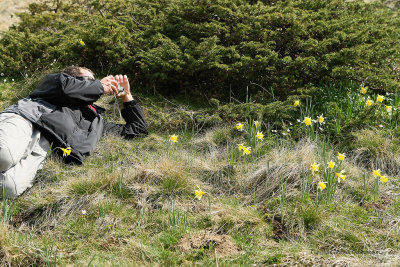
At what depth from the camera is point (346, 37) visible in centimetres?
432

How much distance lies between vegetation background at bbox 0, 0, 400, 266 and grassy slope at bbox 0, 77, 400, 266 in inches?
0.5

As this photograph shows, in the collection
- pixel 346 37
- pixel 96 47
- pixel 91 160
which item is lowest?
pixel 91 160

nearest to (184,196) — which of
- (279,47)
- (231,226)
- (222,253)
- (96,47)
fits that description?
(231,226)

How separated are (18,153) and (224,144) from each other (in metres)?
1.90

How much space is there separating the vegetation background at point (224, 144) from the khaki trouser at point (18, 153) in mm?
117

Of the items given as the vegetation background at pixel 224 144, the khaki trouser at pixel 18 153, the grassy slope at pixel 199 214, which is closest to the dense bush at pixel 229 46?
the vegetation background at pixel 224 144

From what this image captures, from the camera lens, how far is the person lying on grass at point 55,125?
2.93 metres

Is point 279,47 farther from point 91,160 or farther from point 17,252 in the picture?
point 17,252

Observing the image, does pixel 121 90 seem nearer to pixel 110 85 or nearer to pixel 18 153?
pixel 110 85

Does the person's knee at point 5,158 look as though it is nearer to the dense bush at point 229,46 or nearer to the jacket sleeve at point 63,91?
the jacket sleeve at point 63,91

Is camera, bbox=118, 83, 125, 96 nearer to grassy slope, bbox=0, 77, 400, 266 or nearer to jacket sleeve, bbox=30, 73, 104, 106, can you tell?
jacket sleeve, bbox=30, 73, 104, 106

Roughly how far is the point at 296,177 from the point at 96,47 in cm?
344

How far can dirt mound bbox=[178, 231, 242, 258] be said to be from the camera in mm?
2420

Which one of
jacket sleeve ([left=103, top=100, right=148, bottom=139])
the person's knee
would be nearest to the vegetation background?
jacket sleeve ([left=103, top=100, right=148, bottom=139])
